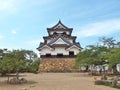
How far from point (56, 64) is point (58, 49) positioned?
689 cm

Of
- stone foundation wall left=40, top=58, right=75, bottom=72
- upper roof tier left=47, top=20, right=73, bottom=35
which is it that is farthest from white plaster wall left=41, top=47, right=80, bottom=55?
upper roof tier left=47, top=20, right=73, bottom=35

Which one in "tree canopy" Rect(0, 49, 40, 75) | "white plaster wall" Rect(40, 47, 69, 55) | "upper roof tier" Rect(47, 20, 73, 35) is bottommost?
"tree canopy" Rect(0, 49, 40, 75)

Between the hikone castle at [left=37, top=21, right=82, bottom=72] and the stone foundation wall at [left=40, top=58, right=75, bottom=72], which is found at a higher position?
the hikone castle at [left=37, top=21, right=82, bottom=72]

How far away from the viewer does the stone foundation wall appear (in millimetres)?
54625

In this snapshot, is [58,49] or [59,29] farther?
[59,29]

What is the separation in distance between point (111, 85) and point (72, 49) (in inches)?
1545

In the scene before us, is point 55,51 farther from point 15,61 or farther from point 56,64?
point 15,61

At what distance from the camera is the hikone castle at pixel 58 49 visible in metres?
55.8

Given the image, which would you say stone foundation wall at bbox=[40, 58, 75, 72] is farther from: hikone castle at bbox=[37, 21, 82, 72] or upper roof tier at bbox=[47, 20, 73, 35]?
upper roof tier at bbox=[47, 20, 73, 35]

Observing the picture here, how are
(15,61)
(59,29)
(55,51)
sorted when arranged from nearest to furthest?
A: (15,61), (55,51), (59,29)

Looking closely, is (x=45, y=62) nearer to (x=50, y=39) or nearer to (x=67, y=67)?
(x=67, y=67)

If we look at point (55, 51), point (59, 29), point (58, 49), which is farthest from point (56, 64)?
point (59, 29)

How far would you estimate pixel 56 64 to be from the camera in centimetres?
5641

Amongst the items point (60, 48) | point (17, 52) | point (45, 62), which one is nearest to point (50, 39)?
point (60, 48)
